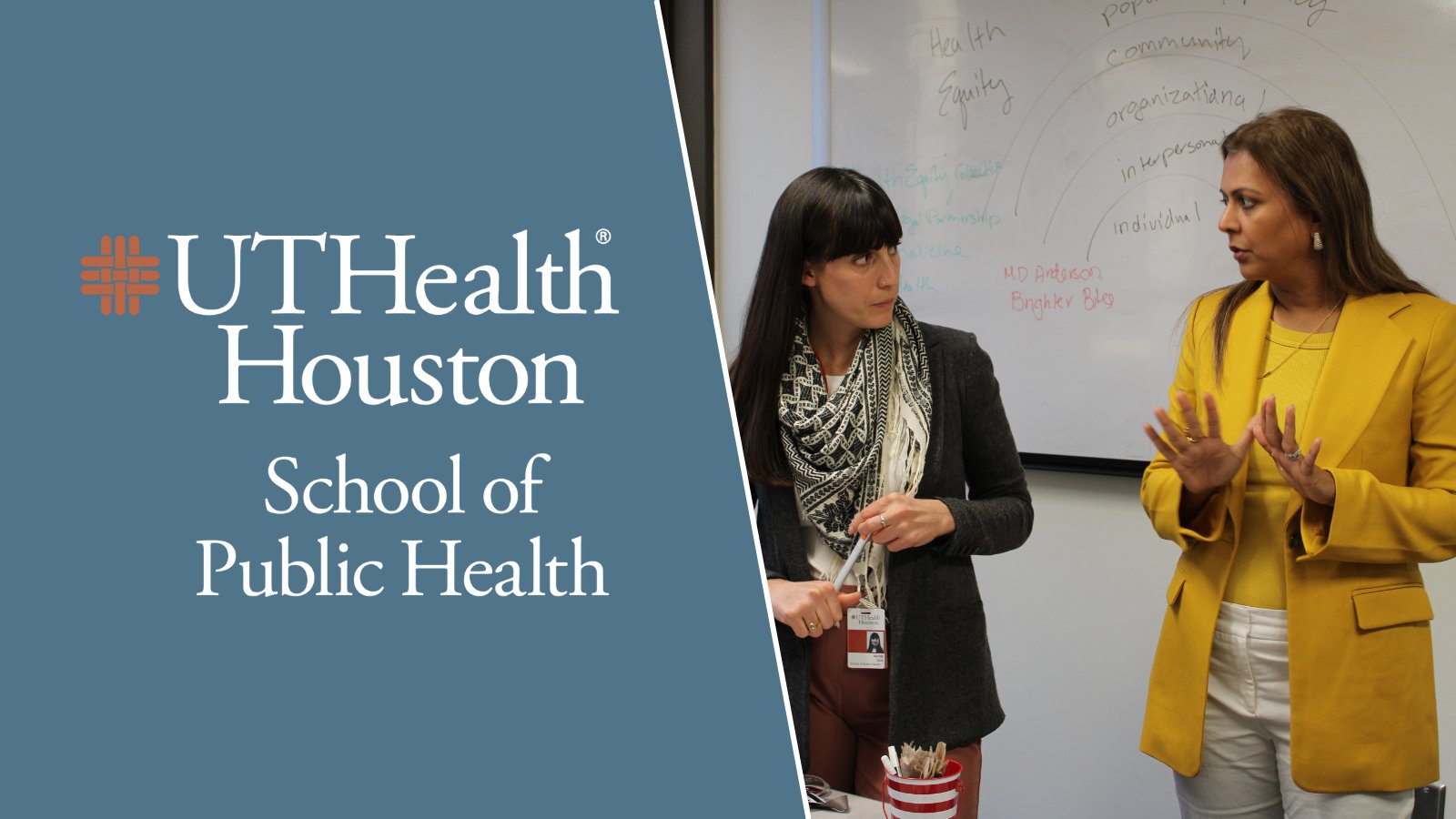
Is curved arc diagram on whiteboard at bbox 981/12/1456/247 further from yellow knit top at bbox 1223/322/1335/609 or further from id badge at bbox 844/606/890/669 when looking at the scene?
id badge at bbox 844/606/890/669

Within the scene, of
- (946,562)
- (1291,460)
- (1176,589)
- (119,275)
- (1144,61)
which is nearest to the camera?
(119,275)

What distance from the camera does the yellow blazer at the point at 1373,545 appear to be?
160cm

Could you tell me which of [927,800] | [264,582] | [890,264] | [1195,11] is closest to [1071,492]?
[1195,11]

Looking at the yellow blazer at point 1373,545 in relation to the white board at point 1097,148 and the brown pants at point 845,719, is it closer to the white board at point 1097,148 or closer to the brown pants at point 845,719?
the brown pants at point 845,719

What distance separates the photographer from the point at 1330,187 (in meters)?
1.63

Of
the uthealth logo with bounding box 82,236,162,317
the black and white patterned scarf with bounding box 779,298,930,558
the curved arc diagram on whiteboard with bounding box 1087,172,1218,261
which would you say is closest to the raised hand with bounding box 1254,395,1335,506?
the black and white patterned scarf with bounding box 779,298,930,558

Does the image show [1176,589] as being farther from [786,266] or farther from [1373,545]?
[786,266]

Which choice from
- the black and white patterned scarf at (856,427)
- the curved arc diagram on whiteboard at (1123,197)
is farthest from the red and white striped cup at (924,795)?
the curved arc diagram on whiteboard at (1123,197)

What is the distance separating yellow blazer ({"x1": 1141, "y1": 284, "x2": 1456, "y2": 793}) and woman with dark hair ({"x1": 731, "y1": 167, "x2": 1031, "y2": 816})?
1.20ft

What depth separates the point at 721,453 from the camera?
1.34 metres

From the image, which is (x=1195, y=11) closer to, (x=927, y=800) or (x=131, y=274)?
(x=927, y=800)

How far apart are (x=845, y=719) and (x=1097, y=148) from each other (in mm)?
1434

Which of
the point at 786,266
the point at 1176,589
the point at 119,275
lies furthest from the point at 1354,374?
the point at 119,275

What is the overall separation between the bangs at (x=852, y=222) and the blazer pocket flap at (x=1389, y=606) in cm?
77
